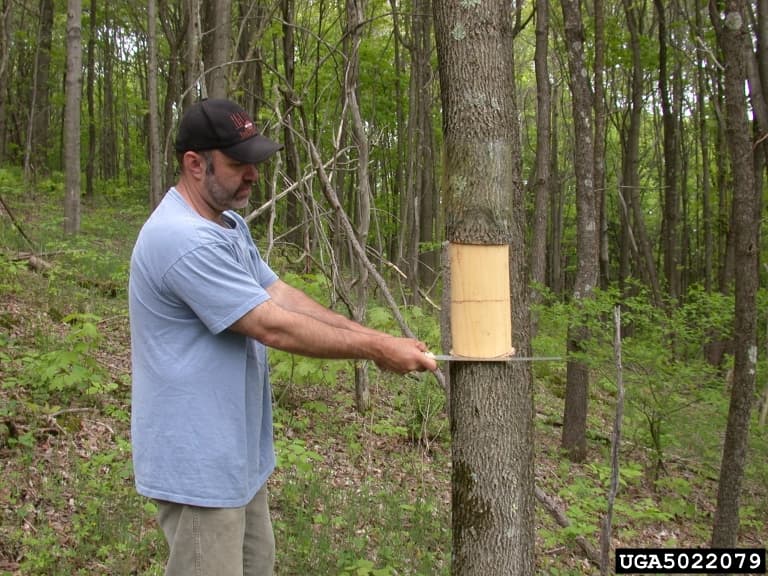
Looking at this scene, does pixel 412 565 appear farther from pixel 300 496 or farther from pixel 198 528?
pixel 198 528

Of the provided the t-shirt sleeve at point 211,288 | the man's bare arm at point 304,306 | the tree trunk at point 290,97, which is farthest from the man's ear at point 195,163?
the tree trunk at point 290,97

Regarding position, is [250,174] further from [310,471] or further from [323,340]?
[310,471]

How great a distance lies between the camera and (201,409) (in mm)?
2191

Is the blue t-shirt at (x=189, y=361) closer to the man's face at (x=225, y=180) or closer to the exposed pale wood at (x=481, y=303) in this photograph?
the man's face at (x=225, y=180)

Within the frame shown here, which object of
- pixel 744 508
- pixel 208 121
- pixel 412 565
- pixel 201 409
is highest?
pixel 208 121

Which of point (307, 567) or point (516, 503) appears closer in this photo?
point (516, 503)

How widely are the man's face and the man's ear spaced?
0.05ft

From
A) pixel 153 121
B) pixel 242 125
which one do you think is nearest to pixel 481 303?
pixel 242 125

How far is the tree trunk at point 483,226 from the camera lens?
222 cm

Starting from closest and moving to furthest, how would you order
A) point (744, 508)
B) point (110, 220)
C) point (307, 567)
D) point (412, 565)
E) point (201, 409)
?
point (201, 409), point (307, 567), point (412, 565), point (744, 508), point (110, 220)

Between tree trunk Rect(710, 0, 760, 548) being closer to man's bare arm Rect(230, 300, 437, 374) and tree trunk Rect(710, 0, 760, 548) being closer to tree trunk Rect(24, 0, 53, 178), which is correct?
man's bare arm Rect(230, 300, 437, 374)

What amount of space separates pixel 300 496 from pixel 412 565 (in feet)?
3.26

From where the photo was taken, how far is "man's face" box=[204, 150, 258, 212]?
7.79ft

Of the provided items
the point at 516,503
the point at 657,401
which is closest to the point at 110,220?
the point at 657,401
